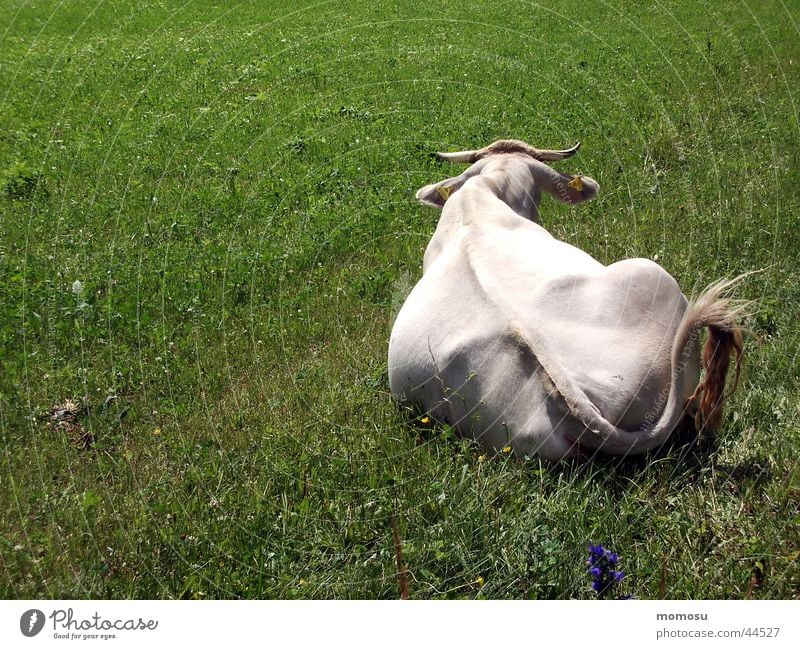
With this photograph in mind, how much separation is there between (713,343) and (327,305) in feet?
12.1

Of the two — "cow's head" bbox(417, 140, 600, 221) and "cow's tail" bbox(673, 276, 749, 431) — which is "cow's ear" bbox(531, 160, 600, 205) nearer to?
"cow's head" bbox(417, 140, 600, 221)

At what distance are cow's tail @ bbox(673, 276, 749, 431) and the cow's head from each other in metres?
2.80

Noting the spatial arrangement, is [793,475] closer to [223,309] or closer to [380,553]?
[380,553]

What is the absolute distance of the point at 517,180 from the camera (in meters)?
7.84

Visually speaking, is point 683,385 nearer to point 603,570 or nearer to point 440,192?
point 603,570

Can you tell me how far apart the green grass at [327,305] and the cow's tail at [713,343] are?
0.21 metres

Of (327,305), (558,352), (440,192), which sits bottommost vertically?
(327,305)

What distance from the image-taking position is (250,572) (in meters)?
4.46

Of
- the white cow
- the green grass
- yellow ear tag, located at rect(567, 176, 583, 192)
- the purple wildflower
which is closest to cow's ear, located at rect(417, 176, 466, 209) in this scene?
the green grass

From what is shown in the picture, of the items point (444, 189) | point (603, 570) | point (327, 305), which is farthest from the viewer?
point (444, 189)

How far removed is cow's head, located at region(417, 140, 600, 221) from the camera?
7.74 meters

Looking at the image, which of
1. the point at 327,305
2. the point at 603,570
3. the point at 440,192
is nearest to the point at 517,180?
the point at 440,192

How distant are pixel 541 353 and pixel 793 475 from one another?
1444 millimetres
